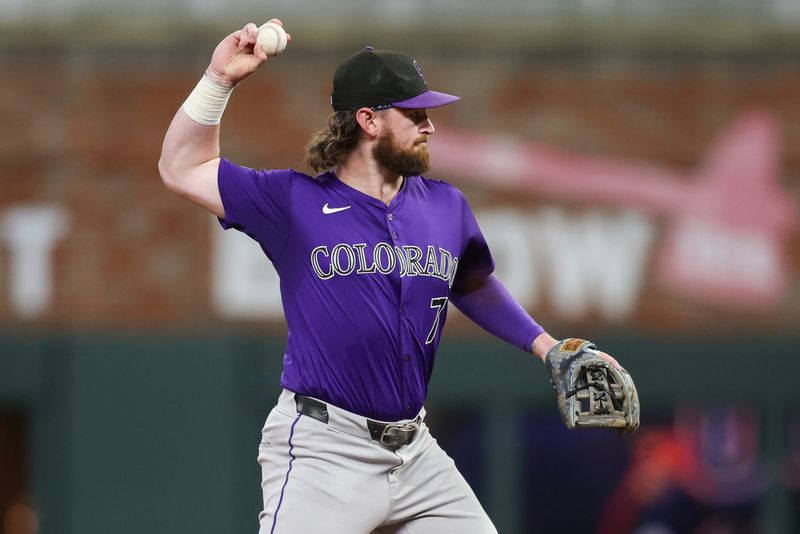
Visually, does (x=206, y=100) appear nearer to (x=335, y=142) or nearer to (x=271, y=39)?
(x=271, y=39)

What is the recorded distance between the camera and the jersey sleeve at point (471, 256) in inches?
184

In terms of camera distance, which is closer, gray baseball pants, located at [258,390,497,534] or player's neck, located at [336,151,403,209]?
gray baseball pants, located at [258,390,497,534]

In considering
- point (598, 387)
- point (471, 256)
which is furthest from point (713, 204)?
point (598, 387)

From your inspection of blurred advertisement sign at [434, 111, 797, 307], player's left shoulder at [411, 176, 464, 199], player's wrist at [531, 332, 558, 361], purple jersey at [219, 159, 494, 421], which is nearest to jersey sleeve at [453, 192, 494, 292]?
player's left shoulder at [411, 176, 464, 199]

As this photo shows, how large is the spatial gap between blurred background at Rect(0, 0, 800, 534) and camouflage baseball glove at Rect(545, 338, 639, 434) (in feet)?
17.6

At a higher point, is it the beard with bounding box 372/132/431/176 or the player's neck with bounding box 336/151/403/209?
the beard with bounding box 372/132/431/176

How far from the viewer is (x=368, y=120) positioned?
450 centimetres

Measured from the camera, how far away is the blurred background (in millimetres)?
9609

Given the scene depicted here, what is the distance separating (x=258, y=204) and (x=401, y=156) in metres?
A: 0.47

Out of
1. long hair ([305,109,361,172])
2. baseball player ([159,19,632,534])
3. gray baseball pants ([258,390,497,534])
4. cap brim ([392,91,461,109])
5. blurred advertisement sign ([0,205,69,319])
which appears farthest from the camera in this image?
blurred advertisement sign ([0,205,69,319])

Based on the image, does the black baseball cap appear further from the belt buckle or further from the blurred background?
the blurred background

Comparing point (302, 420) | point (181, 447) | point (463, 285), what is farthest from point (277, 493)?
point (181, 447)

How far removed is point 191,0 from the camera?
32.5 ft

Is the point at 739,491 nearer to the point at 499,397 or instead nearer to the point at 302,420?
the point at 499,397
